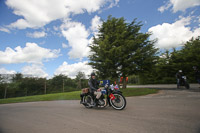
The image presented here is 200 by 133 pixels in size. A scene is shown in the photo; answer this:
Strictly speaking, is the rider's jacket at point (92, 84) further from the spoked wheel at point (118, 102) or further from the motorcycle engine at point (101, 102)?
the spoked wheel at point (118, 102)

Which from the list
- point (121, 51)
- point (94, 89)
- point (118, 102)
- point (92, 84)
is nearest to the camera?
point (118, 102)

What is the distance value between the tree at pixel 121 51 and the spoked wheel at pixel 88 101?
537 cm

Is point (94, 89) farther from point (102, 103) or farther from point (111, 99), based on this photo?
point (111, 99)

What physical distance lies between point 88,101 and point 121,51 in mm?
6633

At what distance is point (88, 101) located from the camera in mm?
5188

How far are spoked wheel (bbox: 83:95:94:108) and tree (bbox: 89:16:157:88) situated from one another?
5.37 m

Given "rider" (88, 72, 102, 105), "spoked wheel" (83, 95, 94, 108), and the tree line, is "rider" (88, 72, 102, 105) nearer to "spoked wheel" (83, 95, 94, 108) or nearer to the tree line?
Answer: "spoked wheel" (83, 95, 94, 108)

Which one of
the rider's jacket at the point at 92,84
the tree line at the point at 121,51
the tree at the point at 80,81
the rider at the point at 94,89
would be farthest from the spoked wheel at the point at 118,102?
the tree at the point at 80,81

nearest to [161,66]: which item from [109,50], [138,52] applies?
[138,52]

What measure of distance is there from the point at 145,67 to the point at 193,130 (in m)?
10.00

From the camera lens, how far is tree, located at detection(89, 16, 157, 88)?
1045 centimetres

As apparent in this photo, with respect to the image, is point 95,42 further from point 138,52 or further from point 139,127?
point 139,127

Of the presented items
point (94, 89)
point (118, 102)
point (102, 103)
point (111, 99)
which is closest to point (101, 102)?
point (102, 103)

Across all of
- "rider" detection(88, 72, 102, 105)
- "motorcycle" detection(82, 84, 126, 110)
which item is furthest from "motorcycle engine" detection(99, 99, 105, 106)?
"rider" detection(88, 72, 102, 105)
